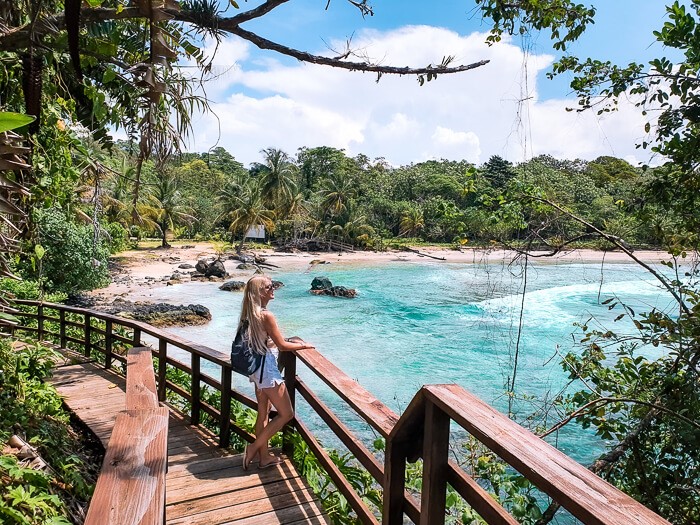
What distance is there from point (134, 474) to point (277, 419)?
146 centimetres

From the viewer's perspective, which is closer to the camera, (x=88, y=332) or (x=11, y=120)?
(x=11, y=120)

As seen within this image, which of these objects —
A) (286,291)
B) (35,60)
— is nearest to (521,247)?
(35,60)

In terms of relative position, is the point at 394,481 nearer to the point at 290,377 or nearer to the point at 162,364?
the point at 290,377

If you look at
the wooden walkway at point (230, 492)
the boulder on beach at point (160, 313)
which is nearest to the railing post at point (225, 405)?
the wooden walkway at point (230, 492)

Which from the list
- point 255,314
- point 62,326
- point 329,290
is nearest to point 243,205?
point 329,290

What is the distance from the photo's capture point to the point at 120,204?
2666 centimetres

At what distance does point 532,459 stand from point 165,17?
2.35 m

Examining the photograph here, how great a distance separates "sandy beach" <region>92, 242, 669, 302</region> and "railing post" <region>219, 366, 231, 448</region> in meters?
17.6

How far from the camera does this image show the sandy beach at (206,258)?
86.1 feet

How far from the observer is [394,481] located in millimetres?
1706

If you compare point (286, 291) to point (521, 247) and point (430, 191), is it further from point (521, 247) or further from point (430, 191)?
point (430, 191)

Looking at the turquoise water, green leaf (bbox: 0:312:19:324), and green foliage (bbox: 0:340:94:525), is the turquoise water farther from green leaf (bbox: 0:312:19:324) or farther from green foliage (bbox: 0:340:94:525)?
green leaf (bbox: 0:312:19:324)

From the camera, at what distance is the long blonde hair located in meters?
3.05

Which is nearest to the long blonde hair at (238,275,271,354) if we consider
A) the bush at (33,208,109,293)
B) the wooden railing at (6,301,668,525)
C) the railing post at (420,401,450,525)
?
the wooden railing at (6,301,668,525)
